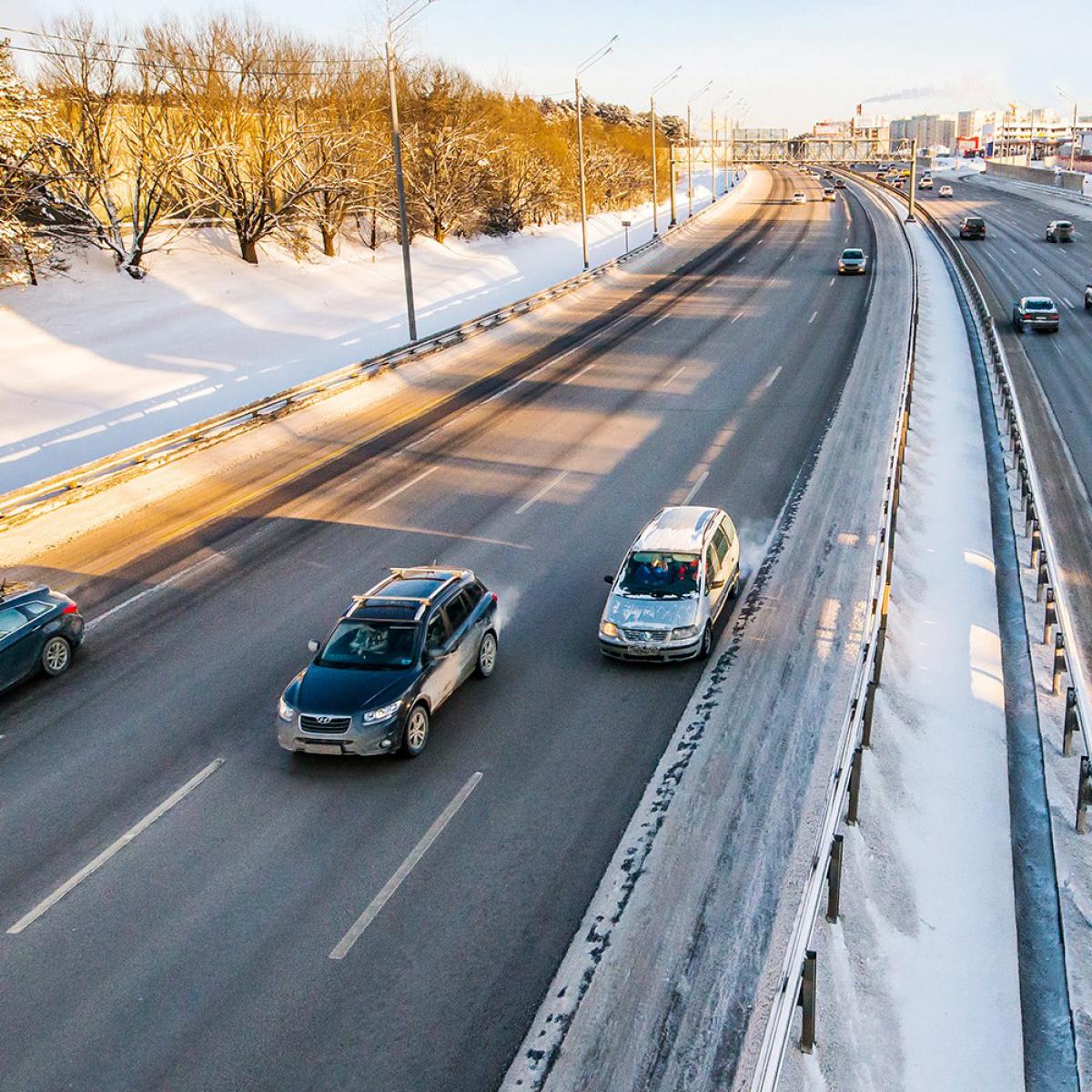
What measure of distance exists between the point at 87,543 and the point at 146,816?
10094 mm

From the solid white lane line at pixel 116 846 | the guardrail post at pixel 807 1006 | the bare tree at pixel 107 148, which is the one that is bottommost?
the solid white lane line at pixel 116 846

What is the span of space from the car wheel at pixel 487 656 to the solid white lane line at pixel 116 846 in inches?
142

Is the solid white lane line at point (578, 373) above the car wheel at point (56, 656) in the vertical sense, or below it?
above

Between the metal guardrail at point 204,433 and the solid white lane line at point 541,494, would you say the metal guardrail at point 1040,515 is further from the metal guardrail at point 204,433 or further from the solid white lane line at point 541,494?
the metal guardrail at point 204,433

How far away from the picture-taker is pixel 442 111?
65.6m

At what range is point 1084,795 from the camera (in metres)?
10.8

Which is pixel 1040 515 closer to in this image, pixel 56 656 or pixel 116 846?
pixel 116 846

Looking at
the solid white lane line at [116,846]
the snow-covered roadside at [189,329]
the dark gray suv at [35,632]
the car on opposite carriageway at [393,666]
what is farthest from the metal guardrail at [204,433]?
the solid white lane line at [116,846]

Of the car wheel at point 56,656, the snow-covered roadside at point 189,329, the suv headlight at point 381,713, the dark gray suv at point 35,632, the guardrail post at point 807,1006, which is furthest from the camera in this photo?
the snow-covered roadside at point 189,329

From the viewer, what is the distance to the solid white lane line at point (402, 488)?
2186cm

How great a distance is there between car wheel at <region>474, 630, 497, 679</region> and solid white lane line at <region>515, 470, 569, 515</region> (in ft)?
21.4

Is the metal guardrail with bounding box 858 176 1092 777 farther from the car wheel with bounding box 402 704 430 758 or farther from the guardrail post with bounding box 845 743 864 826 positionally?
the car wheel with bounding box 402 704 430 758

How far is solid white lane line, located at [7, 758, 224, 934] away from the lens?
33.1ft

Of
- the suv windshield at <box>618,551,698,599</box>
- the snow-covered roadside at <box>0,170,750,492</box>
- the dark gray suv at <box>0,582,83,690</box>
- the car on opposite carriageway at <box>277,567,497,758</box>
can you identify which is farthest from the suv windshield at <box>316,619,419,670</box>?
the snow-covered roadside at <box>0,170,750,492</box>
